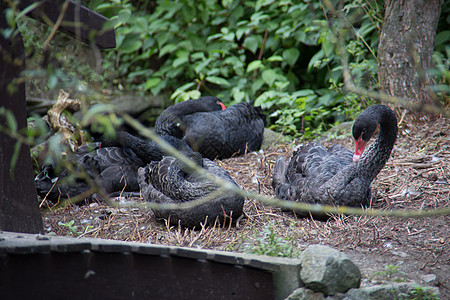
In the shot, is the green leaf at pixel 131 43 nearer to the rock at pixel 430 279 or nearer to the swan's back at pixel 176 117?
the swan's back at pixel 176 117

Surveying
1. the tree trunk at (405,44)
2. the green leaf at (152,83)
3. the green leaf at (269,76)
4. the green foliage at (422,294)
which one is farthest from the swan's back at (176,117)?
the green foliage at (422,294)

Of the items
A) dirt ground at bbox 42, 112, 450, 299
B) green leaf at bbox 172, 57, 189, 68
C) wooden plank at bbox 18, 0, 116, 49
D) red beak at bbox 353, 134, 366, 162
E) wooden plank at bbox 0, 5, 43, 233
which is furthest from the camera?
green leaf at bbox 172, 57, 189, 68

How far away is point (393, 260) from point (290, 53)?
18.1ft

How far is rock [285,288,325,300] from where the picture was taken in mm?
2488

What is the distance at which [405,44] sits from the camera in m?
5.54

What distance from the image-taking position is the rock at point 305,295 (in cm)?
249

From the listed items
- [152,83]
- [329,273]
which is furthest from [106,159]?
[152,83]

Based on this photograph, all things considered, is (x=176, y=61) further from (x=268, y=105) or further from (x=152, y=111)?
(x=268, y=105)

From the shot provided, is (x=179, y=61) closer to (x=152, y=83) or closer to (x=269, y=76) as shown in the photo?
(x=152, y=83)

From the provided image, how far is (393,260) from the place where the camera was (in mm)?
3219

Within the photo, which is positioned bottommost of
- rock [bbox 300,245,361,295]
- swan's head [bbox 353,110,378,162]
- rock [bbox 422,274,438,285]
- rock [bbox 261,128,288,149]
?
rock [bbox 261,128,288,149]

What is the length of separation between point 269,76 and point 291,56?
23.1 inches

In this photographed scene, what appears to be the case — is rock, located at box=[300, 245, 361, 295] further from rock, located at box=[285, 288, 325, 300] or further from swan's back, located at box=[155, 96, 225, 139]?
swan's back, located at box=[155, 96, 225, 139]

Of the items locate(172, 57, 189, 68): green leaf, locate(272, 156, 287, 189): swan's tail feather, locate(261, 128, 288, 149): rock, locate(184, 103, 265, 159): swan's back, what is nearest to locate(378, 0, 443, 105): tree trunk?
locate(261, 128, 288, 149): rock
